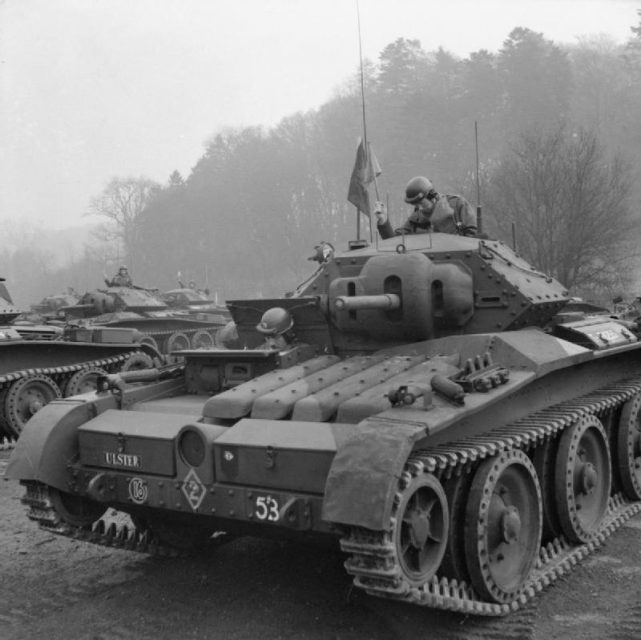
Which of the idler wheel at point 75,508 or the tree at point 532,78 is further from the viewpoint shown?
the tree at point 532,78

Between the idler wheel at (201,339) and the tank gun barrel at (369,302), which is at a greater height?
the tank gun barrel at (369,302)

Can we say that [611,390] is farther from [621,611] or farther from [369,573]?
[369,573]

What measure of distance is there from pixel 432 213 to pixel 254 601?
13.6 feet

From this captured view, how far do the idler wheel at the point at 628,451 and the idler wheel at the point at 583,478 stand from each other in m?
0.55

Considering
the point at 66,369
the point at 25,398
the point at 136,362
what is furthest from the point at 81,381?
the point at 136,362

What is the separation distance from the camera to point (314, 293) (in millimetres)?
7703

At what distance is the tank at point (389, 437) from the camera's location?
504 centimetres

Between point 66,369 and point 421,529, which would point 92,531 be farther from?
point 66,369

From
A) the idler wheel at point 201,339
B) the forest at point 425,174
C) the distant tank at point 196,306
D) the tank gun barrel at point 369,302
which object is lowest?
the idler wheel at point 201,339

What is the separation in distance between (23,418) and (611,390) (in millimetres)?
8846

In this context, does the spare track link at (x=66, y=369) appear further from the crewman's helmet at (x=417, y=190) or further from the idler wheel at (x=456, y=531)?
the idler wheel at (x=456, y=531)

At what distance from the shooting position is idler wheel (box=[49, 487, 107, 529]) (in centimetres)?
643

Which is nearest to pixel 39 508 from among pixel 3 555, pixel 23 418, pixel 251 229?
pixel 3 555

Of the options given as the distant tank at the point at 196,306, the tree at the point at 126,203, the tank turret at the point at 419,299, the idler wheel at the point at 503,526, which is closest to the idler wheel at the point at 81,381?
the tank turret at the point at 419,299
